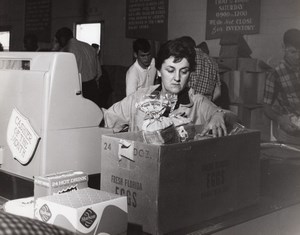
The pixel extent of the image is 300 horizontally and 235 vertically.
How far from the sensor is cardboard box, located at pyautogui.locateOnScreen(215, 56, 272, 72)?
566 cm

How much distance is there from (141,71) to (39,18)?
5.80m

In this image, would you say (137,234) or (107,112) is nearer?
(137,234)

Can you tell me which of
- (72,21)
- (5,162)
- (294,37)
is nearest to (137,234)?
(5,162)

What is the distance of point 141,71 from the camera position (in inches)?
191

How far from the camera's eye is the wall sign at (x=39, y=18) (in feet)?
31.8

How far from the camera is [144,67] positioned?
5008mm

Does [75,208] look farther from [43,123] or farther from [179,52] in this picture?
[179,52]

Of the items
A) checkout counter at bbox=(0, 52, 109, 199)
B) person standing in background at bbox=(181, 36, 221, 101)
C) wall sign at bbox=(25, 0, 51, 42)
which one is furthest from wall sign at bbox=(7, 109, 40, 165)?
wall sign at bbox=(25, 0, 51, 42)

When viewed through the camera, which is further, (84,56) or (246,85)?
(84,56)

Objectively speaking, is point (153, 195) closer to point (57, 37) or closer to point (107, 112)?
point (107, 112)

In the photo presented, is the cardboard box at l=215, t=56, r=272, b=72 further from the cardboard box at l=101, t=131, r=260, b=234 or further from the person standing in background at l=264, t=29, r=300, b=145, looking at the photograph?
the cardboard box at l=101, t=131, r=260, b=234

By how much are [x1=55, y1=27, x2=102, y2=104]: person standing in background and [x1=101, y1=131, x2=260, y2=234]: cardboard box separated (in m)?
5.09

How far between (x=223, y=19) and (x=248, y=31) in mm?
473

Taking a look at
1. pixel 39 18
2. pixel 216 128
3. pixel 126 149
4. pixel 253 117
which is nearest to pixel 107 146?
pixel 126 149
